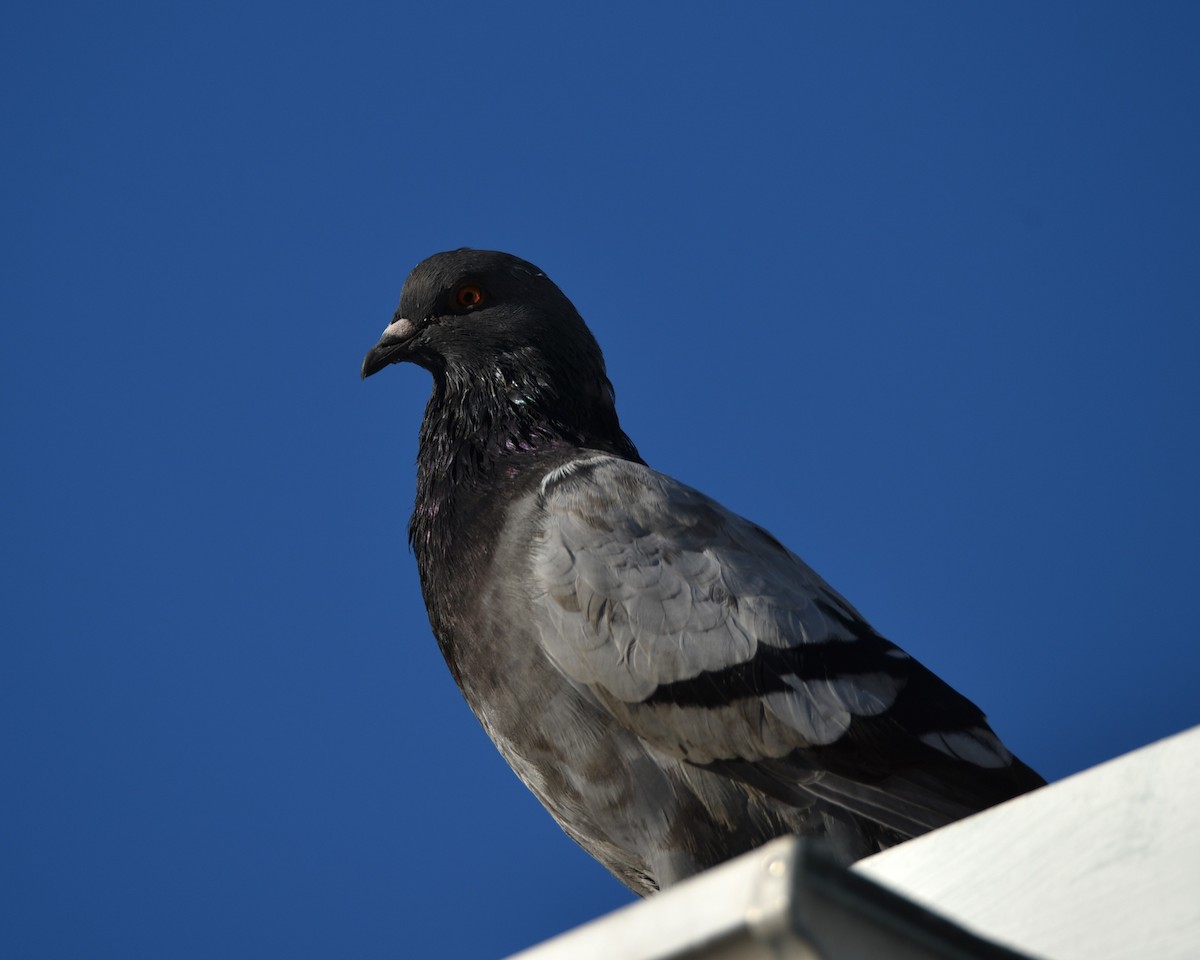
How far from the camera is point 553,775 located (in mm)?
3881

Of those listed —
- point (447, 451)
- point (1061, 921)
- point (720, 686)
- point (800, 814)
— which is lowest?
point (1061, 921)

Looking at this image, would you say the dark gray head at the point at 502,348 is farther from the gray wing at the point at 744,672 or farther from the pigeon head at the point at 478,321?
the gray wing at the point at 744,672

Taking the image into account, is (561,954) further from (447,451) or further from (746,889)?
(447,451)

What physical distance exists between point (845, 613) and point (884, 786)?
0.65m

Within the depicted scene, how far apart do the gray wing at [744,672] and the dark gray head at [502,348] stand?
2.24 ft

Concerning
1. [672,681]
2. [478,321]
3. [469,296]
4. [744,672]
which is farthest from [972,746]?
[469,296]

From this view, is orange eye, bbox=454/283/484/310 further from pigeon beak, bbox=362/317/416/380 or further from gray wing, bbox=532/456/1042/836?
gray wing, bbox=532/456/1042/836

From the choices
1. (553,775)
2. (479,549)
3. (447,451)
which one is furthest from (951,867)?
(447,451)

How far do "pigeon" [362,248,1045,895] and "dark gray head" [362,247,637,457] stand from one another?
1.08ft

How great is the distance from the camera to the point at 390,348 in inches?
199

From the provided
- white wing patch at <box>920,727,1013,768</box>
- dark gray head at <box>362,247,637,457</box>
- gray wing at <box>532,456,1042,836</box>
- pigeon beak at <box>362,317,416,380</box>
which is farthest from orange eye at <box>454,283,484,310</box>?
white wing patch at <box>920,727,1013,768</box>

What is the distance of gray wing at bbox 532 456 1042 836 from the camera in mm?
3711

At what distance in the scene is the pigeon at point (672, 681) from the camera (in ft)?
12.1

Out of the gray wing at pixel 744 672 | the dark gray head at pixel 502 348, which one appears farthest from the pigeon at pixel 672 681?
the dark gray head at pixel 502 348
